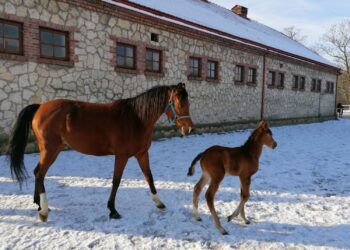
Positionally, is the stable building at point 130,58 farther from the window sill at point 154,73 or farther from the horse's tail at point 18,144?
the horse's tail at point 18,144

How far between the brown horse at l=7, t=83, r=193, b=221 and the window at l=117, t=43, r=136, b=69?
19.2 ft

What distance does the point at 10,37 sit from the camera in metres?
7.33

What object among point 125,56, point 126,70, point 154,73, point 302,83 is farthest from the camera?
point 302,83

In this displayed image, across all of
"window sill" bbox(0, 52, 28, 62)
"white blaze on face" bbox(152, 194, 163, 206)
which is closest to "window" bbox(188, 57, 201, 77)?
"window sill" bbox(0, 52, 28, 62)

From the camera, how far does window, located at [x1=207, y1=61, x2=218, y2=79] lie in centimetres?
1323

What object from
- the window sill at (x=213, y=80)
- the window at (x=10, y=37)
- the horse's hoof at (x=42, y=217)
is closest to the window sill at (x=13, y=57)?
the window at (x=10, y=37)

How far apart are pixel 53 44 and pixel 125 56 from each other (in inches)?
98.0

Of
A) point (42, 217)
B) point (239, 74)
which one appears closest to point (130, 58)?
point (239, 74)

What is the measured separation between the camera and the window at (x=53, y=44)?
796cm

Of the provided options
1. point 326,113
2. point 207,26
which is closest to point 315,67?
point 326,113

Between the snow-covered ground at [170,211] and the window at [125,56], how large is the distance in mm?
4095

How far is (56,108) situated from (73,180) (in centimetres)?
200

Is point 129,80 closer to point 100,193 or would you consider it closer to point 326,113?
point 100,193

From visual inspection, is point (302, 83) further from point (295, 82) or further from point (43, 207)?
point (43, 207)
